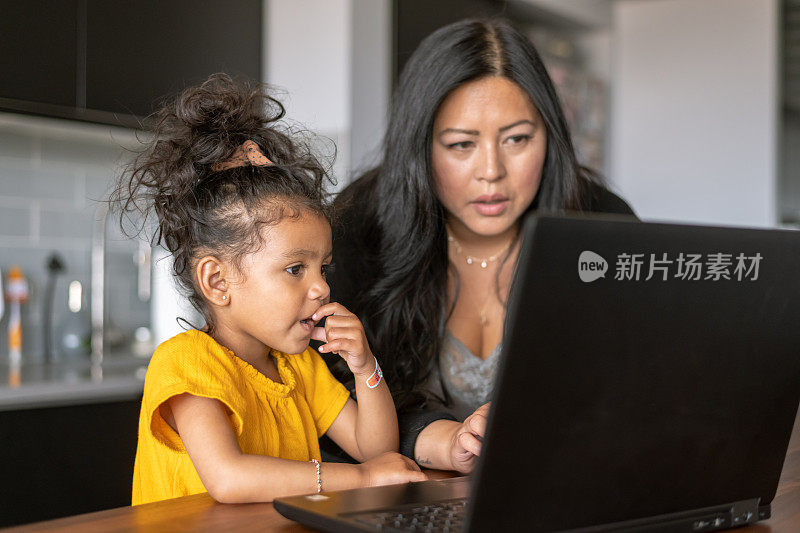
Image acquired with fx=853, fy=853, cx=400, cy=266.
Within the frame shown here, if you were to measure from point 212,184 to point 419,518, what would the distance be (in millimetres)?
581

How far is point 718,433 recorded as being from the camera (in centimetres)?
67

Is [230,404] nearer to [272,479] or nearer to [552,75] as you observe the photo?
[272,479]

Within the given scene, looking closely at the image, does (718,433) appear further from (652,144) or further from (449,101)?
(652,144)

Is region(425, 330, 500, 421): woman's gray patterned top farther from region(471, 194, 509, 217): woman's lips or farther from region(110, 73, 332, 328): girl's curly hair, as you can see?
region(110, 73, 332, 328): girl's curly hair

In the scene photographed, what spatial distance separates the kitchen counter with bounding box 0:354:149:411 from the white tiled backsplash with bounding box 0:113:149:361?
32cm

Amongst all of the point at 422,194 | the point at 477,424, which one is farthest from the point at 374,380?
the point at 422,194

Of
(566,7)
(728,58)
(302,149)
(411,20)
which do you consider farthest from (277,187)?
(728,58)

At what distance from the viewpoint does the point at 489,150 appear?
1.51 metres

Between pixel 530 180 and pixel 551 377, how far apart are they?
102 cm

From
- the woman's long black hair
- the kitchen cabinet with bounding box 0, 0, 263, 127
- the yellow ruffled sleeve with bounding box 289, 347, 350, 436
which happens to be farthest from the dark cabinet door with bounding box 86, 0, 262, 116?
the yellow ruffled sleeve with bounding box 289, 347, 350, 436

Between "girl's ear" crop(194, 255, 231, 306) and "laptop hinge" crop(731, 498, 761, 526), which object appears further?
"girl's ear" crop(194, 255, 231, 306)

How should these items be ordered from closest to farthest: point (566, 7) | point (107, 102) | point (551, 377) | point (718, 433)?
1. point (551, 377)
2. point (718, 433)
3. point (107, 102)
4. point (566, 7)

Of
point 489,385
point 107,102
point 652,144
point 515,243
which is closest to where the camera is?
point 489,385

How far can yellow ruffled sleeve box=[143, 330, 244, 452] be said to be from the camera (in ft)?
3.06
